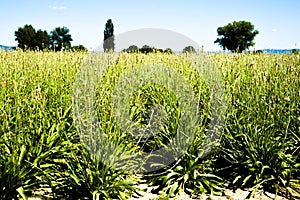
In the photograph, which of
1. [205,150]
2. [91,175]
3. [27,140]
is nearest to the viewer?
[91,175]

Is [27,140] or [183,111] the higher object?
[183,111]

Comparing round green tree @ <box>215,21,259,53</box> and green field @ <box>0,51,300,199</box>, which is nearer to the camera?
green field @ <box>0,51,300,199</box>

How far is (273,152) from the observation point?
3398 millimetres

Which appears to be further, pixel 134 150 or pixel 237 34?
pixel 237 34

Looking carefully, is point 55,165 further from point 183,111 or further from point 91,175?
point 183,111

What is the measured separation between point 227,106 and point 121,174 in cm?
147

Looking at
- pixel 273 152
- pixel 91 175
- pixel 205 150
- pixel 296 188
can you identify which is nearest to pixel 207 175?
pixel 205 150

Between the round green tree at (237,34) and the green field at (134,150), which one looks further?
the round green tree at (237,34)

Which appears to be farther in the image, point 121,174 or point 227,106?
point 227,106

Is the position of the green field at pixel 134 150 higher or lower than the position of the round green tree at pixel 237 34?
lower

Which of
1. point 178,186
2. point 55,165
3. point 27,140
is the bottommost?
point 178,186

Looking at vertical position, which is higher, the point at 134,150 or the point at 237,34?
the point at 237,34

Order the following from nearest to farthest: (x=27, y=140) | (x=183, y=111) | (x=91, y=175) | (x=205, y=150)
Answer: (x=91, y=175)
(x=27, y=140)
(x=205, y=150)
(x=183, y=111)

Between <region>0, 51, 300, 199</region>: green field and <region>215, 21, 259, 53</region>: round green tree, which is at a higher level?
<region>215, 21, 259, 53</region>: round green tree
